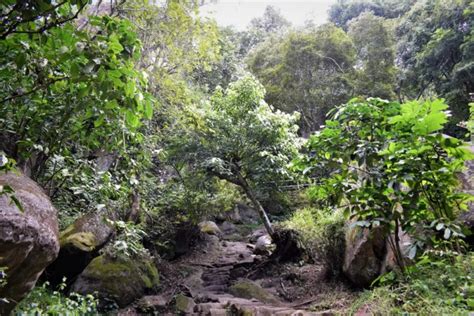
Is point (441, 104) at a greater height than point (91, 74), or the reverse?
point (441, 104)

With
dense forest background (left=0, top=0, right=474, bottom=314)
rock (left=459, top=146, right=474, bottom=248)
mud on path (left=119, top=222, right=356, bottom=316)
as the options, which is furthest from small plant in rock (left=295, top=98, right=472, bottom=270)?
mud on path (left=119, top=222, right=356, bottom=316)

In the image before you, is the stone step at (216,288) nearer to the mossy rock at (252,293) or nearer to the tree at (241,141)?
the mossy rock at (252,293)

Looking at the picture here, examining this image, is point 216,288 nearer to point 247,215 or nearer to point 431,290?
point 431,290

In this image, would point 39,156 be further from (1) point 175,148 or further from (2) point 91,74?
(1) point 175,148

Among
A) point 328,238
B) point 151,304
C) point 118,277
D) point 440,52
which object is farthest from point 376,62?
point 118,277

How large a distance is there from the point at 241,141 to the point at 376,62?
836cm

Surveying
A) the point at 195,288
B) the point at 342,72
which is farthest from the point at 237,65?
the point at 195,288

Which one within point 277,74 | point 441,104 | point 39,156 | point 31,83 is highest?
point 277,74

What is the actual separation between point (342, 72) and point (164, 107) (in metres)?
9.27

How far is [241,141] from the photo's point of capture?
8641mm

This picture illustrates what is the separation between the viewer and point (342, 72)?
14242mm

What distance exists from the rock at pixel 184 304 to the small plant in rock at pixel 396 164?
339 cm

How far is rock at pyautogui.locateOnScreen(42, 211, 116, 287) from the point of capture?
17.1ft

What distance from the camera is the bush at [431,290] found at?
2.60 m
